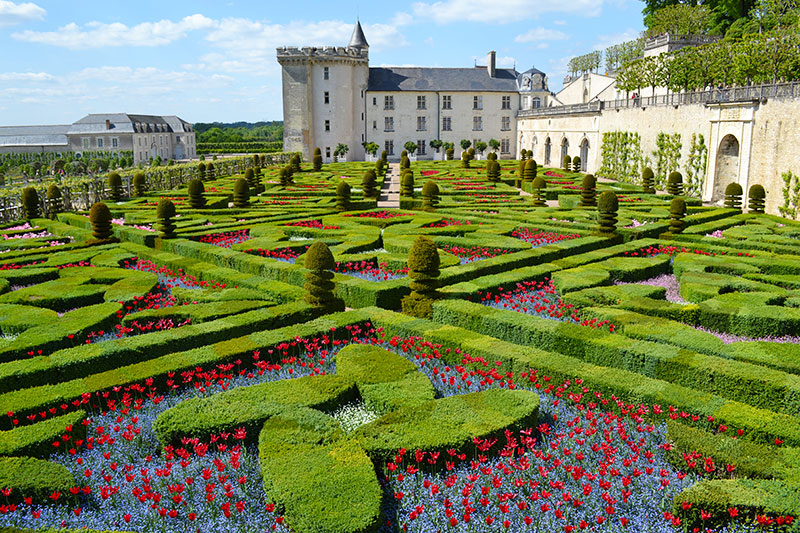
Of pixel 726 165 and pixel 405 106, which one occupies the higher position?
pixel 405 106

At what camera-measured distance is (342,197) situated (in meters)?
22.3

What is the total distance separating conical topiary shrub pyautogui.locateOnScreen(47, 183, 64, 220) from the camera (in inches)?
850

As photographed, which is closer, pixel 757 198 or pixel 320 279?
pixel 320 279

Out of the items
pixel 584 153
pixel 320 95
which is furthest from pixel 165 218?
pixel 320 95

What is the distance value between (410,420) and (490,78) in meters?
60.8

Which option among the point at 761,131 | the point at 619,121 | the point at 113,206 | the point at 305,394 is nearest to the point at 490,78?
the point at 619,121

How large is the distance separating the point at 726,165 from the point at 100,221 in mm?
27085

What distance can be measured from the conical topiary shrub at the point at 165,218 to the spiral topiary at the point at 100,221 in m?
1.41

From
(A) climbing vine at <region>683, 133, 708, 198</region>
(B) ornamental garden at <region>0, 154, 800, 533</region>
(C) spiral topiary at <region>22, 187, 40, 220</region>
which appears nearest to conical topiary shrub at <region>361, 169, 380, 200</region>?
(B) ornamental garden at <region>0, 154, 800, 533</region>

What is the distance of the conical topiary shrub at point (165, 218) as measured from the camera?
1609 cm

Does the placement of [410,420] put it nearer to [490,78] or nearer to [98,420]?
[98,420]

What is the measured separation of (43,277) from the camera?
1273cm

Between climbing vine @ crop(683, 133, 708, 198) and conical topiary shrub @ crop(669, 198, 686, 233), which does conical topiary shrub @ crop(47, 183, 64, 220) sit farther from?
climbing vine @ crop(683, 133, 708, 198)

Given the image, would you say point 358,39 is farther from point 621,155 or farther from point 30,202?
point 30,202
